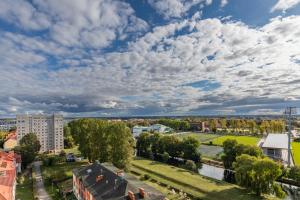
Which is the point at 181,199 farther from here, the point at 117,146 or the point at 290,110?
the point at 290,110

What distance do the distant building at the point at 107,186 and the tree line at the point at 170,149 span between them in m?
31.2

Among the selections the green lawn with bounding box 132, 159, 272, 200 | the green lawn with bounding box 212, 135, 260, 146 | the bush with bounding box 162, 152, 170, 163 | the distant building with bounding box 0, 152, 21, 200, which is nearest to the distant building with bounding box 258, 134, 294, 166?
the green lawn with bounding box 212, 135, 260, 146

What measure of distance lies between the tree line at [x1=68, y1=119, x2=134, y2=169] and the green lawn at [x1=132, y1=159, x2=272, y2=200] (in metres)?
7.75

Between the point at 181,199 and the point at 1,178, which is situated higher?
the point at 1,178

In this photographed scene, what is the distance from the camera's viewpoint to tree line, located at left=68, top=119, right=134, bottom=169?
183ft

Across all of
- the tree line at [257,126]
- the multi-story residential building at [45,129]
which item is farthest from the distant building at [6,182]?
the tree line at [257,126]

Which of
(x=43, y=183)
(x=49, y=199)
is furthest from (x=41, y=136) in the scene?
(x=49, y=199)

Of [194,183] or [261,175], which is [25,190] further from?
[261,175]

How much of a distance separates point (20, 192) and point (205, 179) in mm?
35054

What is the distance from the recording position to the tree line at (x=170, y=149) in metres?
74.5

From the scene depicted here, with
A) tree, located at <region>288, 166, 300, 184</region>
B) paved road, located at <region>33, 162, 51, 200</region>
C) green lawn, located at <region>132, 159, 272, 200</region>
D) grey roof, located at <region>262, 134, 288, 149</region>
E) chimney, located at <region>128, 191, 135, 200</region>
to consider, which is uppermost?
chimney, located at <region>128, 191, 135, 200</region>

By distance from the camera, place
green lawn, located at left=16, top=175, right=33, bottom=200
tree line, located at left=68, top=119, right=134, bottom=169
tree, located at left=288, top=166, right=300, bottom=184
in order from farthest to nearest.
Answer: tree line, located at left=68, top=119, right=134, bottom=169 → tree, located at left=288, top=166, right=300, bottom=184 → green lawn, located at left=16, top=175, right=33, bottom=200

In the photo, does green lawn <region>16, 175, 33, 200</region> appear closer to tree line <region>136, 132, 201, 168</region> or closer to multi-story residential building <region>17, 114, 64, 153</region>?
tree line <region>136, 132, 201, 168</region>

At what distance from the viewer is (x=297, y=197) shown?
45.8m
